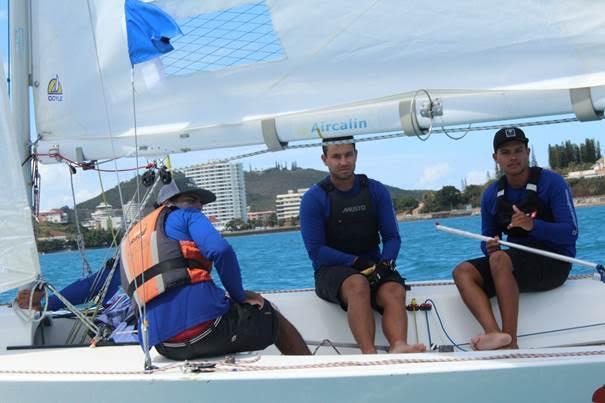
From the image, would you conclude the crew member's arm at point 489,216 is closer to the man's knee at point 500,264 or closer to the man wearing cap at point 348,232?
the man's knee at point 500,264

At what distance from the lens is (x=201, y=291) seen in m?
3.03

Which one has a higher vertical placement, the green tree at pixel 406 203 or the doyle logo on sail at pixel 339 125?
the doyle logo on sail at pixel 339 125

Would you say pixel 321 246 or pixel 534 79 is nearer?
pixel 534 79

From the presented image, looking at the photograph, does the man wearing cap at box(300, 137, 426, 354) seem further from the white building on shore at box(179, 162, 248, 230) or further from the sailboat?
the white building on shore at box(179, 162, 248, 230)

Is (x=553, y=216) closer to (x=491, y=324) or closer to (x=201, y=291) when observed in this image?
(x=491, y=324)

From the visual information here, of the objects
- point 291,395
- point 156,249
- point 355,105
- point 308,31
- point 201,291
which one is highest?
point 308,31

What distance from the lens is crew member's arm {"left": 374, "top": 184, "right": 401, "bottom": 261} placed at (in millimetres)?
3739

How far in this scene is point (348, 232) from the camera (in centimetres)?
380

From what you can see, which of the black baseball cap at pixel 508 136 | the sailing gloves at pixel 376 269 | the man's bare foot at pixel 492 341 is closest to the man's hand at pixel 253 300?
the sailing gloves at pixel 376 269

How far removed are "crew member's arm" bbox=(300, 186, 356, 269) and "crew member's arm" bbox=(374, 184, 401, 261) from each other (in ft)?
0.76

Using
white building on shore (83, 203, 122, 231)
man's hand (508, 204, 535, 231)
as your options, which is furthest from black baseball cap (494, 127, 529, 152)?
white building on shore (83, 203, 122, 231)

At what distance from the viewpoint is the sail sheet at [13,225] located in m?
3.22

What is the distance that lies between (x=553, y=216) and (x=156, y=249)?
6.21 feet

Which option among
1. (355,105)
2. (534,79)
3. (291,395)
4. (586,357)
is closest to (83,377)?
(291,395)
